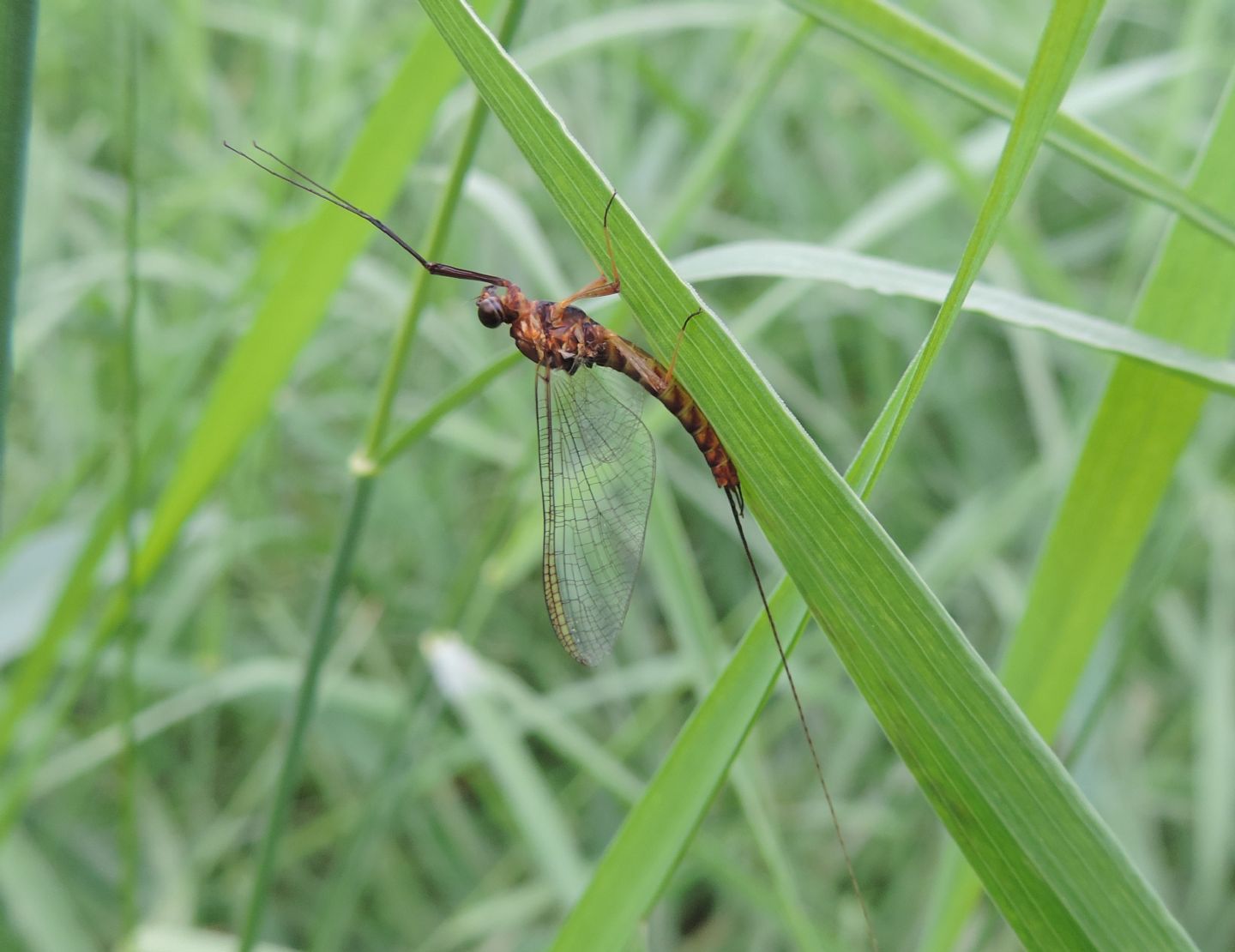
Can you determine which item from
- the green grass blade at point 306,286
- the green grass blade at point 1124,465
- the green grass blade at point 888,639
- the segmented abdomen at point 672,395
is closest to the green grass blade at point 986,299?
the green grass blade at point 1124,465

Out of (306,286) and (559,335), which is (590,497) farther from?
(306,286)

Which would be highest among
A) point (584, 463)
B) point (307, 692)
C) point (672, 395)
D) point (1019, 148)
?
point (584, 463)

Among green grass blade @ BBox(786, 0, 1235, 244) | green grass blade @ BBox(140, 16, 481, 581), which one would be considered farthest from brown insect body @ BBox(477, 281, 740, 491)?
green grass blade @ BBox(786, 0, 1235, 244)

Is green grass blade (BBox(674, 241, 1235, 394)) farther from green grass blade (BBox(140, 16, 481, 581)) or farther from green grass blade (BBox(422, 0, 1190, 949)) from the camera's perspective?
green grass blade (BBox(140, 16, 481, 581))

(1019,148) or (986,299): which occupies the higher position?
(986,299)

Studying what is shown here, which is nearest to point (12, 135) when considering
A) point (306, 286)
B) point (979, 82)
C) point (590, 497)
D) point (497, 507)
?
point (306, 286)

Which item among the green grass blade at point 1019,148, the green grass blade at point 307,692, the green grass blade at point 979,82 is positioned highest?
the green grass blade at point 979,82

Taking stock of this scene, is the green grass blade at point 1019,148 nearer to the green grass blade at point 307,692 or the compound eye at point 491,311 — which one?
the green grass blade at point 307,692

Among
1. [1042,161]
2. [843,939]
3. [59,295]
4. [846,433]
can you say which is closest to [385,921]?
[843,939]
